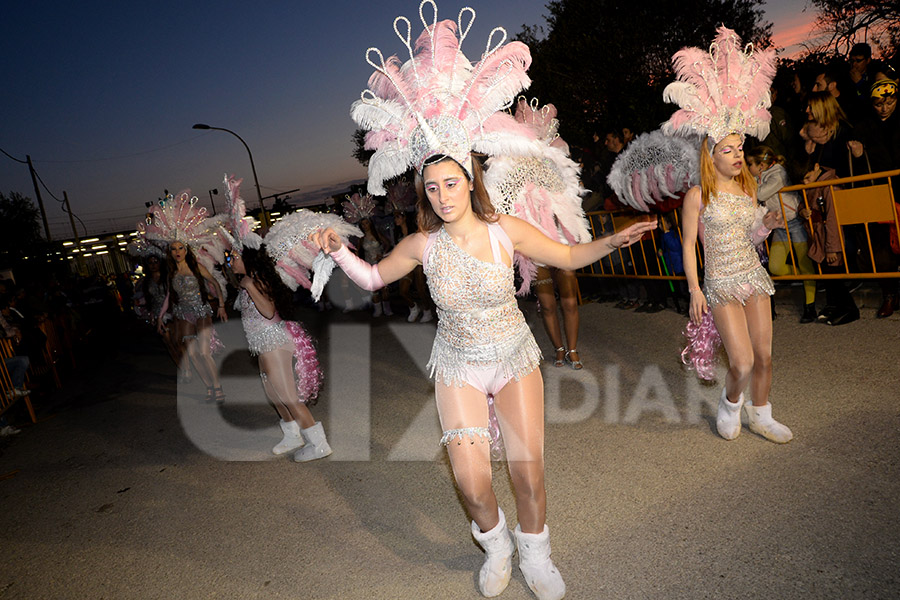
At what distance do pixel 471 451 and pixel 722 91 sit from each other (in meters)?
2.87

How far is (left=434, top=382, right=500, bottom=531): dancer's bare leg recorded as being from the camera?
2.62m

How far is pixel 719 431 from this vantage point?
13.1 ft

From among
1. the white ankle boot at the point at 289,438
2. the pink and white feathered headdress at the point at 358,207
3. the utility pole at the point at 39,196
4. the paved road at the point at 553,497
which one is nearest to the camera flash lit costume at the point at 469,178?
the paved road at the point at 553,497

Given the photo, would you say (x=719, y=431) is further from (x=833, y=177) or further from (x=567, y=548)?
(x=833, y=177)

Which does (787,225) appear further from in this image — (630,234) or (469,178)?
(469,178)

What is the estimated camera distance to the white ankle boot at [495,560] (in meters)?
2.82

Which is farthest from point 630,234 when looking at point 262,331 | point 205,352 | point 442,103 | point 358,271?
point 205,352

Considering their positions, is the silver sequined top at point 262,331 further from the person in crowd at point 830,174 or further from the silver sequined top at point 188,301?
the person in crowd at point 830,174

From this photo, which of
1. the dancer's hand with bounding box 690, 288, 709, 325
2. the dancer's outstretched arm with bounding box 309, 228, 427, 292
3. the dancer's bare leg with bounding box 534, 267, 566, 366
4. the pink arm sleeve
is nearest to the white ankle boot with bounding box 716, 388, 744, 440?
the dancer's hand with bounding box 690, 288, 709, 325

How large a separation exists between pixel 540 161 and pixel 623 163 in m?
1.03

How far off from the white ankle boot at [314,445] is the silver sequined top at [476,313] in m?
2.48

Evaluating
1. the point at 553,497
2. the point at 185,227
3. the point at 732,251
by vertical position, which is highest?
the point at 185,227

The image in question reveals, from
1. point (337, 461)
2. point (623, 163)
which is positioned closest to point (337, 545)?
point (337, 461)

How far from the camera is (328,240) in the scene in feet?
9.93
